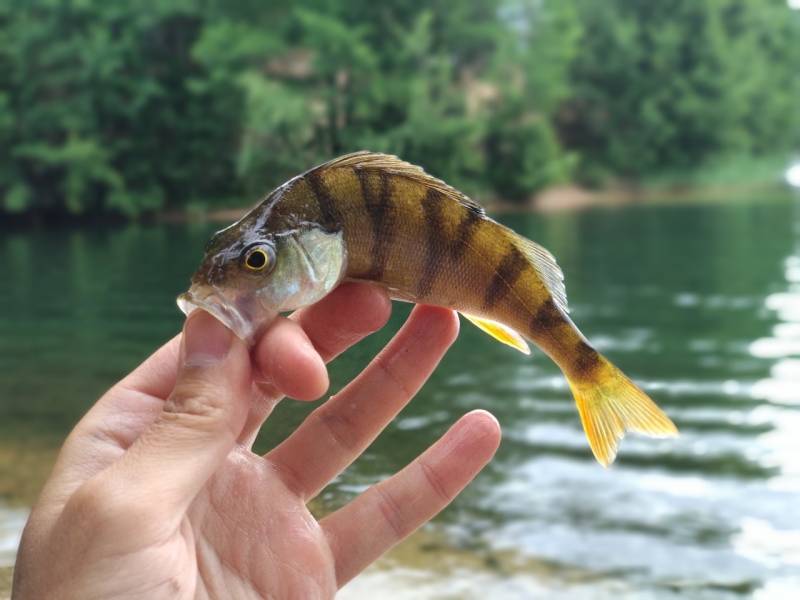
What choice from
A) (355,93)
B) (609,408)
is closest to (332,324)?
(609,408)

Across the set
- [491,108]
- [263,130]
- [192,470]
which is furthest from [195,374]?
[491,108]

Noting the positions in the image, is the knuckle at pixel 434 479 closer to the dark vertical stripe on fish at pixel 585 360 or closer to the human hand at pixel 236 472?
the human hand at pixel 236 472

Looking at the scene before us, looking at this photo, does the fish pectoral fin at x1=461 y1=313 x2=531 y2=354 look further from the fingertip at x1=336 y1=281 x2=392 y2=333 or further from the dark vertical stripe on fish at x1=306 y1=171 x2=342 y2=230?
the dark vertical stripe on fish at x1=306 y1=171 x2=342 y2=230

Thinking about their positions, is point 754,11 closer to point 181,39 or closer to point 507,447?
point 181,39

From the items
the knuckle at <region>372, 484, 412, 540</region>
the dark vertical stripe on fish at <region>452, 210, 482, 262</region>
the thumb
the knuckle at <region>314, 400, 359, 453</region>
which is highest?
the dark vertical stripe on fish at <region>452, 210, 482, 262</region>

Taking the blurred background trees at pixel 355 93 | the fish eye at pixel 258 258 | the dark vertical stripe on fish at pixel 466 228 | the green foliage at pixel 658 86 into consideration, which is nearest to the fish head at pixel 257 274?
the fish eye at pixel 258 258

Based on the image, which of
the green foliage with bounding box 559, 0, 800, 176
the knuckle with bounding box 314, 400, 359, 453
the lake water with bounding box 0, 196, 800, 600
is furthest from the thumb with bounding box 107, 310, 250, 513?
the green foliage with bounding box 559, 0, 800, 176
